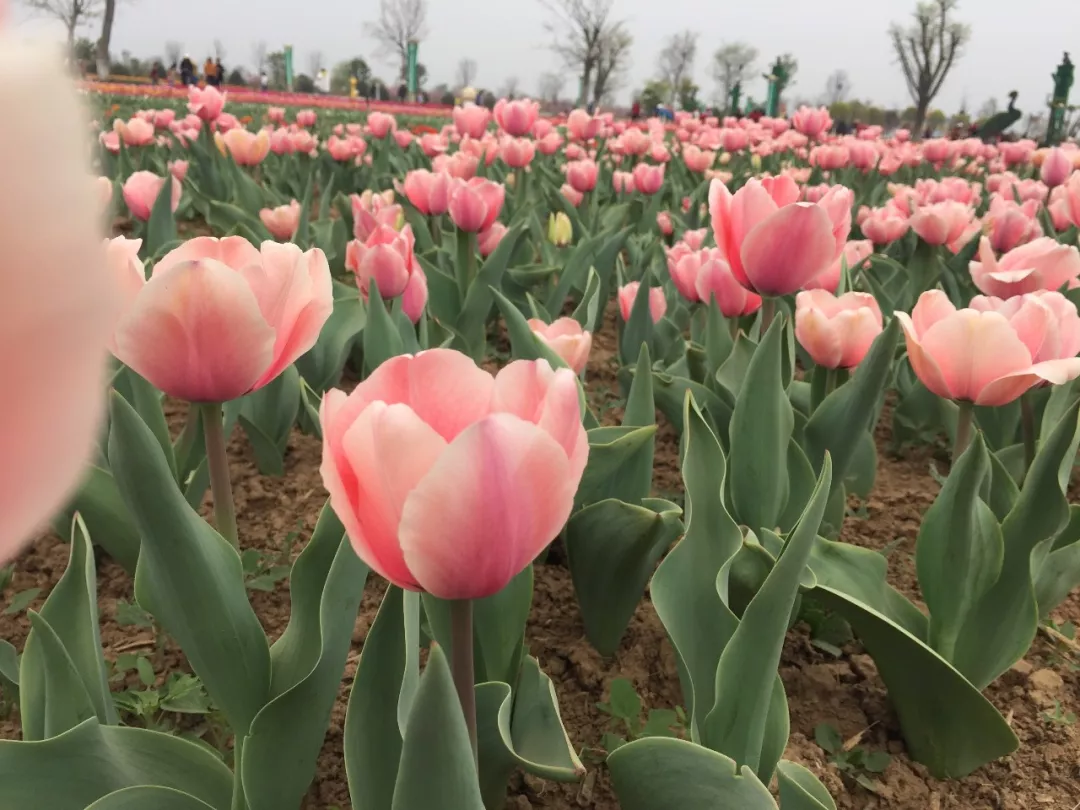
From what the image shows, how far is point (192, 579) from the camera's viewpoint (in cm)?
87

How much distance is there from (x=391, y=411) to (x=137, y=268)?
585 mm

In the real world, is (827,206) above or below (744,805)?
above

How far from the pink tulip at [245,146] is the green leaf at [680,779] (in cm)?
400

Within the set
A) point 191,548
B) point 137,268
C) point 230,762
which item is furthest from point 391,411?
point 230,762

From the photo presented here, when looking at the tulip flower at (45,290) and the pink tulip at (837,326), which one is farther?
the pink tulip at (837,326)

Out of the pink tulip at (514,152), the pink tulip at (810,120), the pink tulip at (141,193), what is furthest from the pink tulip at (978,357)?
the pink tulip at (810,120)

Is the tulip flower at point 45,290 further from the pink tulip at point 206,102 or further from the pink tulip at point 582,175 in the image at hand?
the pink tulip at point 206,102

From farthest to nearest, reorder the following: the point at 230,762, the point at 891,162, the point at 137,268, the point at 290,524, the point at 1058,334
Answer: the point at 891,162
the point at 290,524
the point at 1058,334
the point at 230,762
the point at 137,268

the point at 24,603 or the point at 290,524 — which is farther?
the point at 290,524

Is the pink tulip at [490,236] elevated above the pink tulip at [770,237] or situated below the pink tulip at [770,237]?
below

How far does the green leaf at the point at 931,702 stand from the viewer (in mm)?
1067

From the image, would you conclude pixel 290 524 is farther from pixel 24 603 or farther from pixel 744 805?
pixel 744 805

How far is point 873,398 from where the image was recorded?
1360 mm

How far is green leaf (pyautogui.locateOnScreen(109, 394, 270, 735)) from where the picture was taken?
2.70 ft
